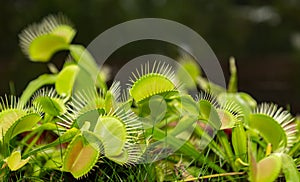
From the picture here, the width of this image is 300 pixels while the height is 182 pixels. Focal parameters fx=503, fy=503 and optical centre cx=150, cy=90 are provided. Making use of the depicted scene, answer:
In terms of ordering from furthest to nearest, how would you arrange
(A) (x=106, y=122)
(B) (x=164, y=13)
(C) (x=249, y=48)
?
(C) (x=249, y=48)
(B) (x=164, y=13)
(A) (x=106, y=122)

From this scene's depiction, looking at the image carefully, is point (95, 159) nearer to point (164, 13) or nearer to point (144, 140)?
point (144, 140)

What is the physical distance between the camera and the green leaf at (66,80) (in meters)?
0.51

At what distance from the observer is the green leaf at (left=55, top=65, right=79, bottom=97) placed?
1.66ft

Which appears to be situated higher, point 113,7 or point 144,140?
point 113,7

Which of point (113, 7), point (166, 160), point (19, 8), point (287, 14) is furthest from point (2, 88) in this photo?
point (166, 160)

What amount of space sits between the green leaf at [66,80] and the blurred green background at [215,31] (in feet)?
5.56

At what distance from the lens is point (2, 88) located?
236 centimetres

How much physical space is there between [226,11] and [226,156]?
2045 mm

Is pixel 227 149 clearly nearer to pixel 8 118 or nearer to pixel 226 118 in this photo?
pixel 226 118

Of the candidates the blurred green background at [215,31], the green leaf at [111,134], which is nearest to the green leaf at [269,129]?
the green leaf at [111,134]

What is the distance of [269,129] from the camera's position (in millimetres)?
457

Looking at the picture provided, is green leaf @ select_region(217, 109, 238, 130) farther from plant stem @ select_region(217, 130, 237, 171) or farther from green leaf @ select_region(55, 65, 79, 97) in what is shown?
green leaf @ select_region(55, 65, 79, 97)

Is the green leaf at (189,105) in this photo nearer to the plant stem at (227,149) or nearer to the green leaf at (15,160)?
the plant stem at (227,149)

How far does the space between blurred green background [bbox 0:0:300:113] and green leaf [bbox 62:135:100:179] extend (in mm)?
1817
